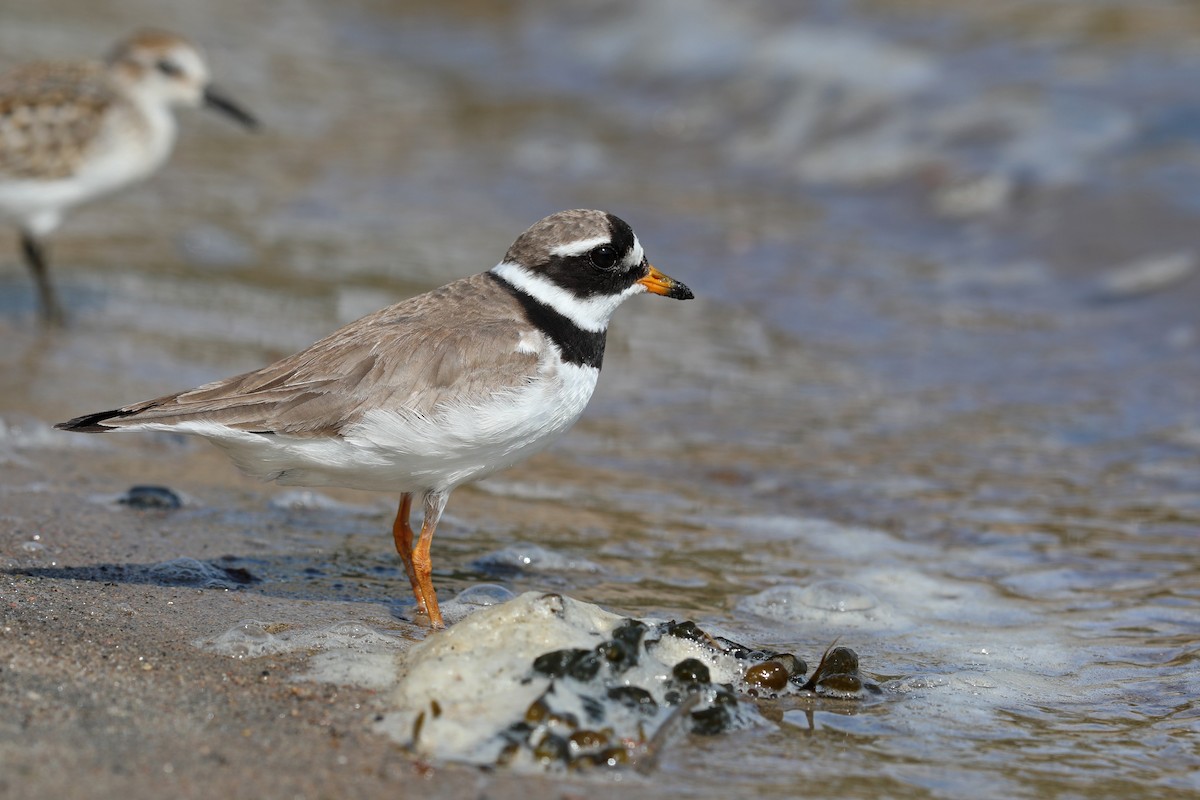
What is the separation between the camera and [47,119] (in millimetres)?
8680

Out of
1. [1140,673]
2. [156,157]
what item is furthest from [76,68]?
[1140,673]

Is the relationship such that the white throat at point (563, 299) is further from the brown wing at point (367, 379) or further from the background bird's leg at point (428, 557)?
the background bird's leg at point (428, 557)

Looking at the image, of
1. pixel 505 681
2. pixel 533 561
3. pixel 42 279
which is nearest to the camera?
pixel 505 681

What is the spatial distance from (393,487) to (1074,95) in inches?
336

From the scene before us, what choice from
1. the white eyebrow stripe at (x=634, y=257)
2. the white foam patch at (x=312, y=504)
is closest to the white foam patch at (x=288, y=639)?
the white foam patch at (x=312, y=504)

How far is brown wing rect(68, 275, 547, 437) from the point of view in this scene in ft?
15.8

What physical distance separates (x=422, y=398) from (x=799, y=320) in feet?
16.1

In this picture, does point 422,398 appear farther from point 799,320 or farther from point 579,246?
point 799,320

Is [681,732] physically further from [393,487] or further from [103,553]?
[103,553]

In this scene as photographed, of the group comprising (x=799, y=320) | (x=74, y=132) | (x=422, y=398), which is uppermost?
(x=799, y=320)

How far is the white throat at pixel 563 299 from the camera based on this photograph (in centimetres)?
529

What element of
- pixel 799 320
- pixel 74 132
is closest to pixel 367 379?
pixel 74 132

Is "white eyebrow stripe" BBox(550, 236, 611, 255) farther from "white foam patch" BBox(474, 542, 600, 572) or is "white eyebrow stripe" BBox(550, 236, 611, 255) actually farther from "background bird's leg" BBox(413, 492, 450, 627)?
"white foam patch" BBox(474, 542, 600, 572)

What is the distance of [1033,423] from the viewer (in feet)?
25.2
